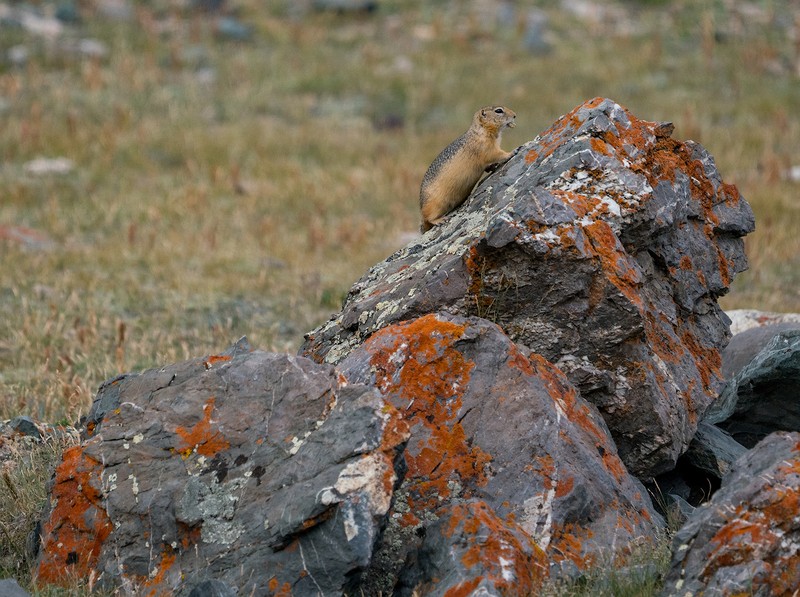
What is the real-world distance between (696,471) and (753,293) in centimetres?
545

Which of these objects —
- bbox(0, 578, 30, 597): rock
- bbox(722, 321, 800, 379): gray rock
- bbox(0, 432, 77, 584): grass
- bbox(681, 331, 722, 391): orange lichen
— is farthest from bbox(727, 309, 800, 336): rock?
bbox(0, 578, 30, 597): rock

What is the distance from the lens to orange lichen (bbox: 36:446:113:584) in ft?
14.9

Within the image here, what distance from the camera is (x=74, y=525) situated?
4629 mm

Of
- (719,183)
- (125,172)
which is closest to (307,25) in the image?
(125,172)

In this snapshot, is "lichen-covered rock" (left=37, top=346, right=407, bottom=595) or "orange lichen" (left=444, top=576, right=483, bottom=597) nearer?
"orange lichen" (left=444, top=576, right=483, bottom=597)

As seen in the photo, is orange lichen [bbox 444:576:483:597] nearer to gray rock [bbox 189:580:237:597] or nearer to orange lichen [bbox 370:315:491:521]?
orange lichen [bbox 370:315:491:521]

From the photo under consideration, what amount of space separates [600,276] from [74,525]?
2715 millimetres

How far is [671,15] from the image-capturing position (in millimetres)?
22609

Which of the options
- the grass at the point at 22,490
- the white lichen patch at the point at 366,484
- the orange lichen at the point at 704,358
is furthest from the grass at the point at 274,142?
the orange lichen at the point at 704,358

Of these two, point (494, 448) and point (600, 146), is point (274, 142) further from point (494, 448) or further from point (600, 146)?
point (494, 448)

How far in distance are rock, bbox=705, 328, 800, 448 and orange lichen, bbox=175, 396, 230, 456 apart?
9.52 feet

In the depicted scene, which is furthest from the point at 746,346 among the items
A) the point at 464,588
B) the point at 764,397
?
the point at 464,588

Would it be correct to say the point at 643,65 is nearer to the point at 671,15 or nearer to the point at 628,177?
the point at 671,15

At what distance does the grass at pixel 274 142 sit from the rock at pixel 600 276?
9.11 ft
